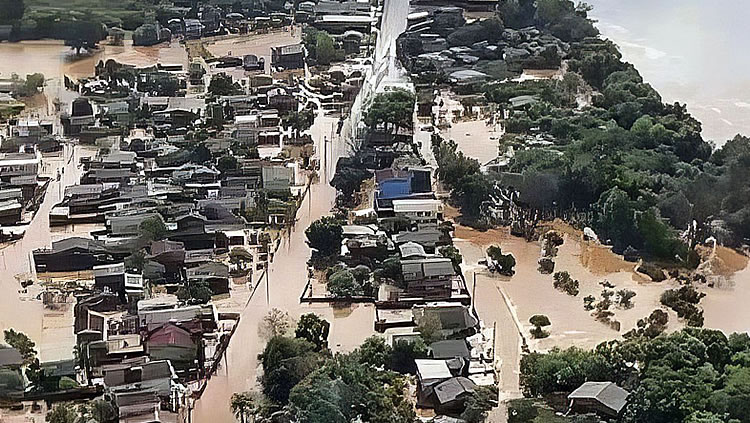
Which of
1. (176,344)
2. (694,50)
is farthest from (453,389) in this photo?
(694,50)

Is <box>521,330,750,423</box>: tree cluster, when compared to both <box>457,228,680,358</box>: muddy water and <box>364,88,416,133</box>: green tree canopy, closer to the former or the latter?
<box>457,228,680,358</box>: muddy water

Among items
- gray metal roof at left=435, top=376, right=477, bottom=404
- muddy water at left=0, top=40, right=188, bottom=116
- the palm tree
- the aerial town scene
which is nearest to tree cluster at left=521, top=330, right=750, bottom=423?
the aerial town scene

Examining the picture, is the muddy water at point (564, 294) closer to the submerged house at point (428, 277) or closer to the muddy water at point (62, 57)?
the submerged house at point (428, 277)

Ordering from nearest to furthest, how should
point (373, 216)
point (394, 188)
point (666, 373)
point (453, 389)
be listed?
point (666, 373) → point (453, 389) → point (373, 216) → point (394, 188)

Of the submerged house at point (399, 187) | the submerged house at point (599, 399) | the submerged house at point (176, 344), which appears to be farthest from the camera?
the submerged house at point (399, 187)

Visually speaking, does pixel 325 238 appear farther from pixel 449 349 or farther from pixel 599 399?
pixel 599 399

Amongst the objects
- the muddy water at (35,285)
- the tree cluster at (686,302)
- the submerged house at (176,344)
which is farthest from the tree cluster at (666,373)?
the muddy water at (35,285)

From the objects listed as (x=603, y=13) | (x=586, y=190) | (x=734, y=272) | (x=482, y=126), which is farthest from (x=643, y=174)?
(x=603, y=13)

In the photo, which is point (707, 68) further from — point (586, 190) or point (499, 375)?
point (499, 375)
